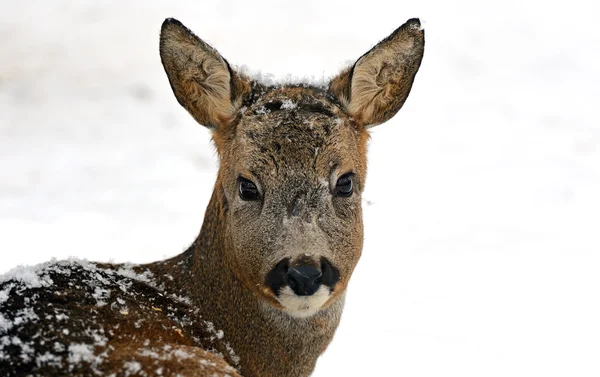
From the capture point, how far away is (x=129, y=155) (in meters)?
12.7

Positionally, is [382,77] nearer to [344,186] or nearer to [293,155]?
[344,186]

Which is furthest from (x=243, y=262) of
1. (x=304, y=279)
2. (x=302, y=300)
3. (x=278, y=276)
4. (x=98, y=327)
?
(x=98, y=327)

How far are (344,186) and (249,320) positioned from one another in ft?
3.09

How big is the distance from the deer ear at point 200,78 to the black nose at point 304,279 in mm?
1325

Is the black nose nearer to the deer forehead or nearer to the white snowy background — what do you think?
the deer forehead

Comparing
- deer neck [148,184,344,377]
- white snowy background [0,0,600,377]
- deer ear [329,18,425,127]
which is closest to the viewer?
deer neck [148,184,344,377]

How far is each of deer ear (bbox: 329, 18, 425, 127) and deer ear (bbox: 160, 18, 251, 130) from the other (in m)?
0.61

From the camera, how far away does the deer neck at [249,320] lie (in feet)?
18.8

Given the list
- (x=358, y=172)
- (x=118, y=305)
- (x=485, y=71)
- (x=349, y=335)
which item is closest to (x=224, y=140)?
(x=358, y=172)

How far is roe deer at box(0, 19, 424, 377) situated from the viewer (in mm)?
4879

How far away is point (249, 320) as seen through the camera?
18.9 ft

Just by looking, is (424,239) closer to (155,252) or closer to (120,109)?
(155,252)

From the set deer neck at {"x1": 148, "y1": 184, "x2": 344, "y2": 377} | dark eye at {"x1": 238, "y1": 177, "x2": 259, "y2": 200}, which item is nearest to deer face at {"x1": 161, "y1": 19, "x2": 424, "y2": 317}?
dark eye at {"x1": 238, "y1": 177, "x2": 259, "y2": 200}

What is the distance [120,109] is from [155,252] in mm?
4796
